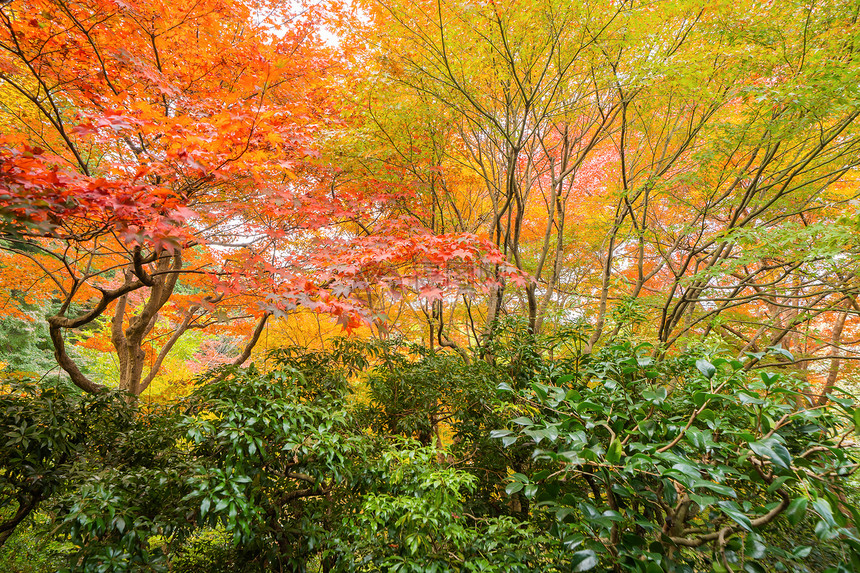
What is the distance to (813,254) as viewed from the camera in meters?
2.90

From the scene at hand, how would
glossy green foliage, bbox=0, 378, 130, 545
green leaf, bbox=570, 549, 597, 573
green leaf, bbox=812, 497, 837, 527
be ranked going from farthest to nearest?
glossy green foliage, bbox=0, 378, 130, 545 → green leaf, bbox=570, 549, 597, 573 → green leaf, bbox=812, 497, 837, 527

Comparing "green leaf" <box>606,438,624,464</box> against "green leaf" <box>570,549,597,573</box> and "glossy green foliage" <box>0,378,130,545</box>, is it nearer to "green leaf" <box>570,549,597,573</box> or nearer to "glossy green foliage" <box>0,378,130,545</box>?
"green leaf" <box>570,549,597,573</box>

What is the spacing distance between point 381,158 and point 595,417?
3686mm

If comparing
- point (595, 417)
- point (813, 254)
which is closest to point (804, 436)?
point (595, 417)

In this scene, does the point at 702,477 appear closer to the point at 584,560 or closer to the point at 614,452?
the point at 614,452

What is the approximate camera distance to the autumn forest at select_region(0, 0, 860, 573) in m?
1.60

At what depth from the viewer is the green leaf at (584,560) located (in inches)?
50.5

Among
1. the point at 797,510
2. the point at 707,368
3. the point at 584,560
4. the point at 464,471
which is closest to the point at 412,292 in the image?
the point at 464,471

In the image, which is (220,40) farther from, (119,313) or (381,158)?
(119,313)

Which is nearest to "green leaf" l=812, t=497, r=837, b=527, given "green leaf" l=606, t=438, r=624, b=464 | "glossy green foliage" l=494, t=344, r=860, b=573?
"glossy green foliage" l=494, t=344, r=860, b=573

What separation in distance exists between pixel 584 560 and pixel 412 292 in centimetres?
270

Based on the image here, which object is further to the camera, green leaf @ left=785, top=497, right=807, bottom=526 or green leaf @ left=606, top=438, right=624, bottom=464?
green leaf @ left=606, top=438, right=624, bottom=464

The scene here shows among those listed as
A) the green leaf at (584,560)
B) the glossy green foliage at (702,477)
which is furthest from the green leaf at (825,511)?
the green leaf at (584,560)

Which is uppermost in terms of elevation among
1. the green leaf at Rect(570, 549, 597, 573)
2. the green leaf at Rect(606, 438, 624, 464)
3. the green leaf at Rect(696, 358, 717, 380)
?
the green leaf at Rect(696, 358, 717, 380)
